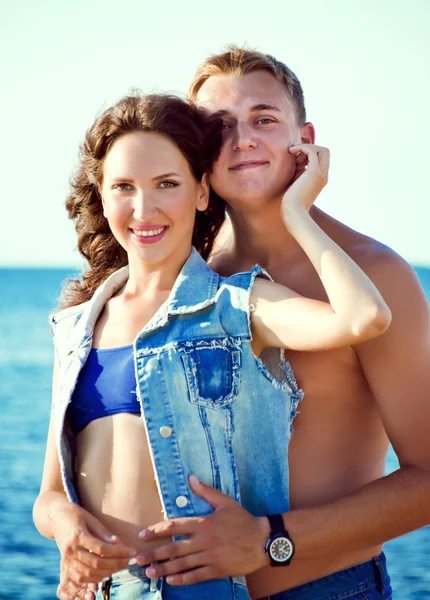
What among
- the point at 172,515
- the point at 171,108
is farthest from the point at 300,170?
the point at 172,515

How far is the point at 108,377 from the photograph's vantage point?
323cm

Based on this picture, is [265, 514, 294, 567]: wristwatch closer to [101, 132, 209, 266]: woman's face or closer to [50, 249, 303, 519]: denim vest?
[50, 249, 303, 519]: denim vest

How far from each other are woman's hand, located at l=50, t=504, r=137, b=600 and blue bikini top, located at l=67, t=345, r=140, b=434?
0.30 meters

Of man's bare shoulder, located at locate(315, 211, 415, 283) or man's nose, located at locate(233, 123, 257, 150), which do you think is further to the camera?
man's nose, located at locate(233, 123, 257, 150)

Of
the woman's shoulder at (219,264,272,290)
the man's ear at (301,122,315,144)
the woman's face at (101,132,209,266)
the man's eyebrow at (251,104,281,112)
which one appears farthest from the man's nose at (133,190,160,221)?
the man's ear at (301,122,315,144)

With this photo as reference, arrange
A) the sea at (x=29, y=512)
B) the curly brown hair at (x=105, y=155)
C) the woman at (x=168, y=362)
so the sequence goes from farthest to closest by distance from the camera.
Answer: the sea at (x=29, y=512)
the curly brown hair at (x=105, y=155)
the woman at (x=168, y=362)

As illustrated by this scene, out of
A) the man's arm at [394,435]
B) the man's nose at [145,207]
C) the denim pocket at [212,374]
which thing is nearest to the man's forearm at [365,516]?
Answer: the man's arm at [394,435]

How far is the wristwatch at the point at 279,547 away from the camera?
3.03m

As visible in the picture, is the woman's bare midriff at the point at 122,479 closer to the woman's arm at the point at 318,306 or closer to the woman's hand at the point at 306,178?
the woman's arm at the point at 318,306

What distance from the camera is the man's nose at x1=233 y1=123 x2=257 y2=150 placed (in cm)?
348

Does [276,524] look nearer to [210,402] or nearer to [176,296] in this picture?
[210,402]

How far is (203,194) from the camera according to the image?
3.48 m

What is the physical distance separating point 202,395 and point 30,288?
6193 cm

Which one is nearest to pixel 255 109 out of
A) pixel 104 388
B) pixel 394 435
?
pixel 104 388
